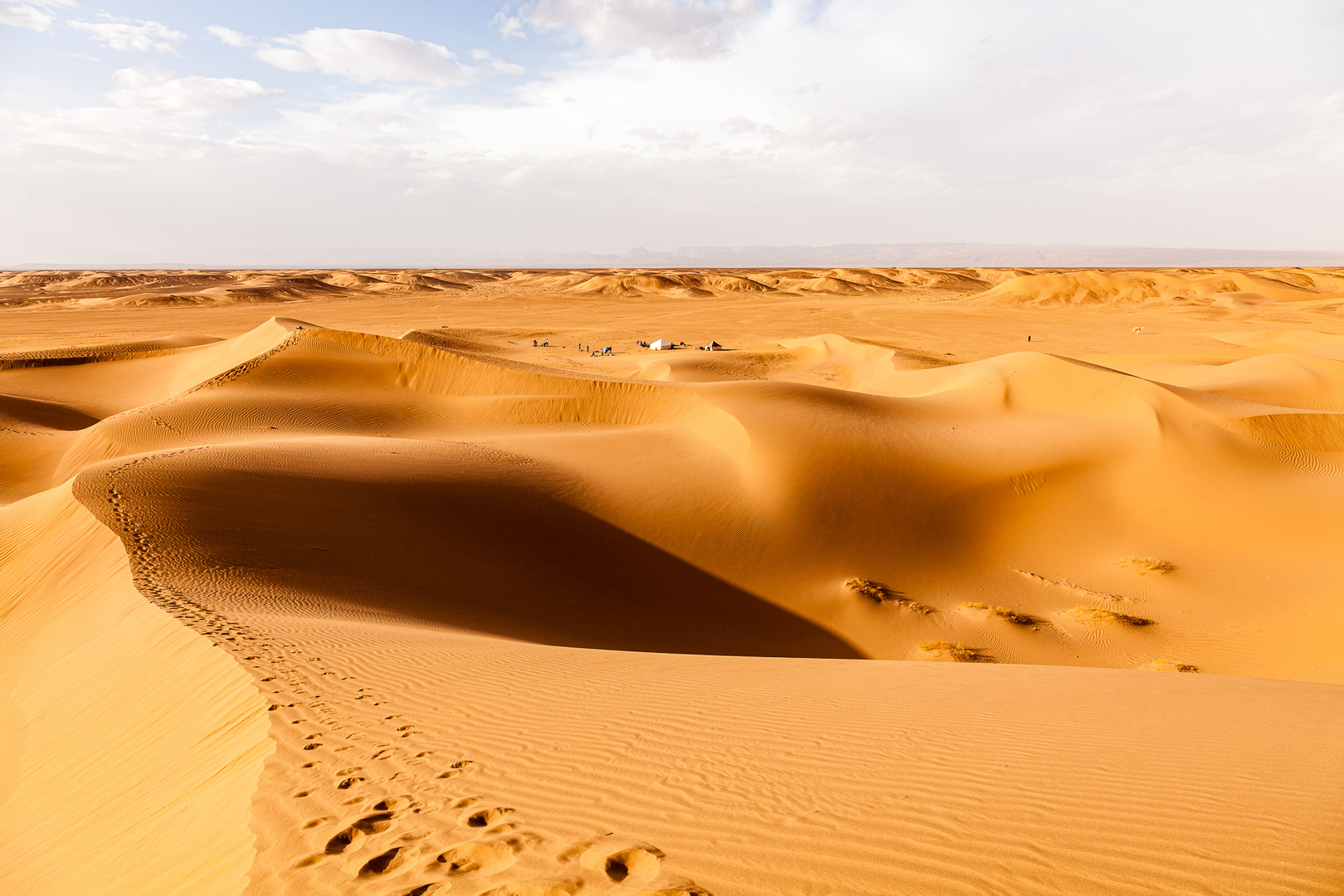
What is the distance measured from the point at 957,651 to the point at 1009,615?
1448 millimetres

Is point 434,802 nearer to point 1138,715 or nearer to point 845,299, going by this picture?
point 1138,715

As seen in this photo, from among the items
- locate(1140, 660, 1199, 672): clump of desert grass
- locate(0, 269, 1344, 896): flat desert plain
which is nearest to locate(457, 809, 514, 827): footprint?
locate(0, 269, 1344, 896): flat desert plain

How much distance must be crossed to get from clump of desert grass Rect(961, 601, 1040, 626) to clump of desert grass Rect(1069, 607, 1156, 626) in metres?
0.63

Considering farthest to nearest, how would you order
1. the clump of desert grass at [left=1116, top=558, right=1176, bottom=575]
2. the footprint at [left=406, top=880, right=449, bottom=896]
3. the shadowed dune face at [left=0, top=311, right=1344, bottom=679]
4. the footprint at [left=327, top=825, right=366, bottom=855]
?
the clump of desert grass at [left=1116, top=558, right=1176, bottom=575]
the shadowed dune face at [left=0, top=311, right=1344, bottom=679]
the footprint at [left=327, top=825, right=366, bottom=855]
the footprint at [left=406, top=880, right=449, bottom=896]

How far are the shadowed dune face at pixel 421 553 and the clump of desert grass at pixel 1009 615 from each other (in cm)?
230

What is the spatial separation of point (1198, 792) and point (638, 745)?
2604 millimetres

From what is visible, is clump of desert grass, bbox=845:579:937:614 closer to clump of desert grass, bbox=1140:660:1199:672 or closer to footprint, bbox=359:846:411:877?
clump of desert grass, bbox=1140:660:1199:672

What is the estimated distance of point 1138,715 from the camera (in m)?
4.89

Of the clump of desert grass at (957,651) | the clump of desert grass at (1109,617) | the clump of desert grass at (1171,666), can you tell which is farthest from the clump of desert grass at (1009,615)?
the clump of desert grass at (1171,666)

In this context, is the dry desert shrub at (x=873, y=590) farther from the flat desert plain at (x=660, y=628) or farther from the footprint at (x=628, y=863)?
the footprint at (x=628, y=863)

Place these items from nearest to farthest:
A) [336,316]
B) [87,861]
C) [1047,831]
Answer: [1047,831]
[87,861]
[336,316]

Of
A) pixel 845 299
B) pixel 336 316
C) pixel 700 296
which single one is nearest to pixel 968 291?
pixel 845 299

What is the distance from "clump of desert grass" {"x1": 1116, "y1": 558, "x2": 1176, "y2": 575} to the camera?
12312 millimetres

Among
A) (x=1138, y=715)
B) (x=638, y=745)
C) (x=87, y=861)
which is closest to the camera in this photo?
(x=87, y=861)
